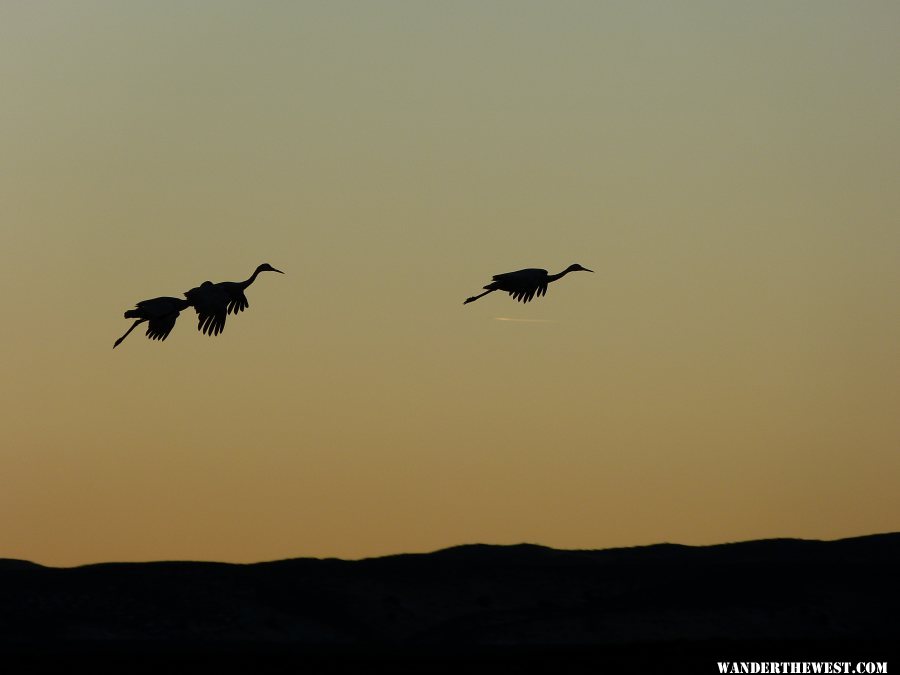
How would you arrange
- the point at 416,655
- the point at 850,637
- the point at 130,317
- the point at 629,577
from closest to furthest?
the point at 130,317 < the point at 416,655 < the point at 850,637 < the point at 629,577

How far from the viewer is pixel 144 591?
530 ft

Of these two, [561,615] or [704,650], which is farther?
[561,615]

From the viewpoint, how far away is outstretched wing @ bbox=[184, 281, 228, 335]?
90.9m

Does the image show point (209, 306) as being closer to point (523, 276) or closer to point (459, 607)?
point (523, 276)

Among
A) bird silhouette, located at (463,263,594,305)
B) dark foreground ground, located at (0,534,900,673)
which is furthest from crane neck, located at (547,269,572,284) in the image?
dark foreground ground, located at (0,534,900,673)

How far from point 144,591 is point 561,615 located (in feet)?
88.1

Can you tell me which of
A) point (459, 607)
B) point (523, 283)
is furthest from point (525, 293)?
point (459, 607)

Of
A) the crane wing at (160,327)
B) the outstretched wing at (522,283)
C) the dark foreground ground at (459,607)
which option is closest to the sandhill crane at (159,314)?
the crane wing at (160,327)

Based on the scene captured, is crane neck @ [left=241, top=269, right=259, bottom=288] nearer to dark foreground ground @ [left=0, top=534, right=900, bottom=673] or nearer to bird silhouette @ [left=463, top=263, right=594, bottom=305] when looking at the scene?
bird silhouette @ [left=463, top=263, right=594, bottom=305]

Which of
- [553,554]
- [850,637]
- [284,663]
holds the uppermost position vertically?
[553,554]

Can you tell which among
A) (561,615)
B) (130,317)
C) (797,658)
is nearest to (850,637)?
(561,615)

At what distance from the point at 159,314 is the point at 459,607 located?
244 feet

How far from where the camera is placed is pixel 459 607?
537 ft

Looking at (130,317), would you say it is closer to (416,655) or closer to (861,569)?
(416,655)
